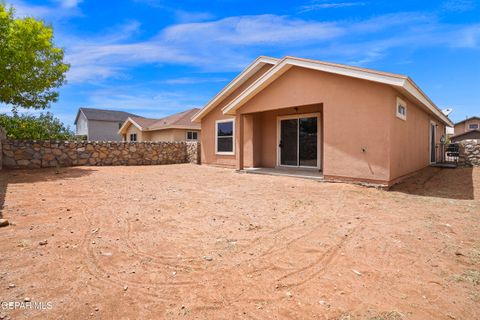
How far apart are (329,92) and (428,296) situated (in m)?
7.21

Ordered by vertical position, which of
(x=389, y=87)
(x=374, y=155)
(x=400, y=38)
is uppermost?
(x=400, y=38)

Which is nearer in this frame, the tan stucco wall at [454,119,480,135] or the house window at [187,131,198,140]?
the house window at [187,131,198,140]

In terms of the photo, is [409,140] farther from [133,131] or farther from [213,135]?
[133,131]

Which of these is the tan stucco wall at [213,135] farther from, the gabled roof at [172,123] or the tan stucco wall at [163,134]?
the tan stucco wall at [163,134]

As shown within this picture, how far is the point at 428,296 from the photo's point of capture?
2420mm

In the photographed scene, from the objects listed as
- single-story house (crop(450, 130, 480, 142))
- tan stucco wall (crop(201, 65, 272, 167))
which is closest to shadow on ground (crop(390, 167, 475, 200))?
tan stucco wall (crop(201, 65, 272, 167))

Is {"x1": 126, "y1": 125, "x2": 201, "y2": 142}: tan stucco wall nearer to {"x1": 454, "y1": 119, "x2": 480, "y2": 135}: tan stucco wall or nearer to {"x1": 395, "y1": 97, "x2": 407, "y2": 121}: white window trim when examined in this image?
{"x1": 395, "y1": 97, "x2": 407, "y2": 121}: white window trim

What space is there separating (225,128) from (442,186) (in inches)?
392

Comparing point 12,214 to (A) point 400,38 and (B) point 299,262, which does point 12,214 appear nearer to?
(B) point 299,262

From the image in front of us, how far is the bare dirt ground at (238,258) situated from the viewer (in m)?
2.23

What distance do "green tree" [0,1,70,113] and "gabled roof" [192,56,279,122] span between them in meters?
7.63

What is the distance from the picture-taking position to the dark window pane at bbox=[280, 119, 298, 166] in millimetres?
11633

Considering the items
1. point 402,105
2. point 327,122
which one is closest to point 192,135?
point 327,122

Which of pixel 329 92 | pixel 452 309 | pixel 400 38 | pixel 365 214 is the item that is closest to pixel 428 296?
pixel 452 309
